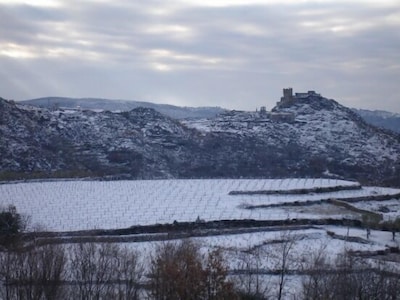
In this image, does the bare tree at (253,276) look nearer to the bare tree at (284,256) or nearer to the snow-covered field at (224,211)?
the snow-covered field at (224,211)

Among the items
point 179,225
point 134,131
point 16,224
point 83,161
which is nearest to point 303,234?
point 179,225

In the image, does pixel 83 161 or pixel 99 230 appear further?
pixel 83 161

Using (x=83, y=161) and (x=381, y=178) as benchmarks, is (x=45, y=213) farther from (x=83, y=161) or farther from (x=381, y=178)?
(x=381, y=178)

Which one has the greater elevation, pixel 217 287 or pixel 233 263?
pixel 217 287

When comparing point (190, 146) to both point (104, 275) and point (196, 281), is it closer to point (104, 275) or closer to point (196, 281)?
point (104, 275)

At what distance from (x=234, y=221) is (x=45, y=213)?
1097 cm

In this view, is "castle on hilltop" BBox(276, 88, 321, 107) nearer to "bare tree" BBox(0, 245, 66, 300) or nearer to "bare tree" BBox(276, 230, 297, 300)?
"bare tree" BBox(276, 230, 297, 300)

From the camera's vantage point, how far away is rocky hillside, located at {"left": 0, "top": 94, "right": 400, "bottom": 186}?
6138 cm

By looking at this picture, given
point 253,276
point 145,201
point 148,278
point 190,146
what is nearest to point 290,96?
point 190,146

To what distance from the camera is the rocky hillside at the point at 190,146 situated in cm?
6138

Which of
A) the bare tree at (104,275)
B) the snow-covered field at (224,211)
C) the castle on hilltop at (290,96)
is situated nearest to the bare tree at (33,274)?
the bare tree at (104,275)

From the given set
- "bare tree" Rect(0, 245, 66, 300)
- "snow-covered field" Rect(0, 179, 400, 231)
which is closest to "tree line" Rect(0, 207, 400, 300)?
"bare tree" Rect(0, 245, 66, 300)

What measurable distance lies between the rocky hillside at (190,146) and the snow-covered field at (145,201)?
1100 centimetres

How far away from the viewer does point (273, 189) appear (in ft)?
146
